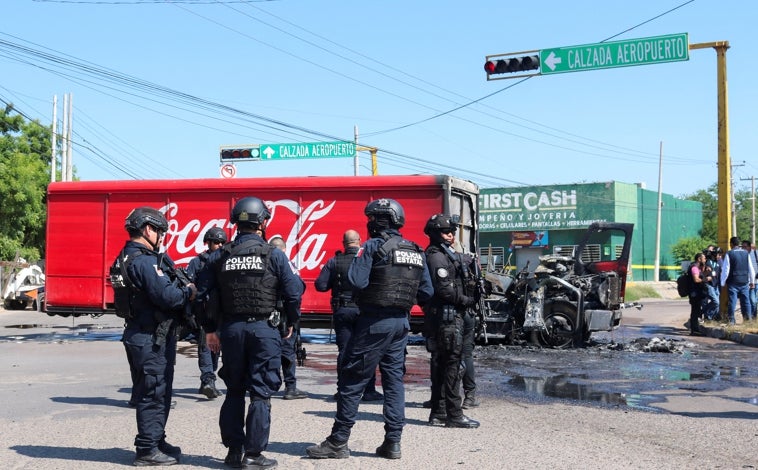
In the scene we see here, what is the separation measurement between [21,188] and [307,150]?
39.8 feet

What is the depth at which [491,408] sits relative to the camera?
841cm

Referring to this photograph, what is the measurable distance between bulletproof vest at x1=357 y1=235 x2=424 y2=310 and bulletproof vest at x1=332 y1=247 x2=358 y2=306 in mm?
1938

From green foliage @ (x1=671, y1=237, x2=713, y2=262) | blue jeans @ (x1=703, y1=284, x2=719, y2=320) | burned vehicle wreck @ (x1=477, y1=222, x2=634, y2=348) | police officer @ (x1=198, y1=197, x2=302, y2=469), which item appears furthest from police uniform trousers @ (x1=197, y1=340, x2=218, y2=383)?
green foliage @ (x1=671, y1=237, x2=713, y2=262)

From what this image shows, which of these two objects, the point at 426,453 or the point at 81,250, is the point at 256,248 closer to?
the point at 426,453

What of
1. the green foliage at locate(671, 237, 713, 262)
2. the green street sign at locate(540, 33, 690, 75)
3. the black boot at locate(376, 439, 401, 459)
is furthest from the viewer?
the green foliage at locate(671, 237, 713, 262)

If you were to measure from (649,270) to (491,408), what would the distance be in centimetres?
5001

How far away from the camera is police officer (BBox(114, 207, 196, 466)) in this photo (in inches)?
234

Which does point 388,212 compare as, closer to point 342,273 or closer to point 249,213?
point 249,213

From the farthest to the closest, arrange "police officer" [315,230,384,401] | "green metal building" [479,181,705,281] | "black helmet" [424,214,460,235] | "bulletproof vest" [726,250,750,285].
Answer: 1. "green metal building" [479,181,705,281]
2. "bulletproof vest" [726,250,750,285]
3. "police officer" [315,230,384,401]
4. "black helmet" [424,214,460,235]

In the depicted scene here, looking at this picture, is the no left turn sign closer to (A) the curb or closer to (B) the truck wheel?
(B) the truck wheel

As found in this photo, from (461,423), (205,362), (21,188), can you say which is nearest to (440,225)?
(461,423)

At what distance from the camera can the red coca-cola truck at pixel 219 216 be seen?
627 inches

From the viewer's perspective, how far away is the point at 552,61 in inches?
693

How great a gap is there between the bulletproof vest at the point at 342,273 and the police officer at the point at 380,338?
6.38 ft
